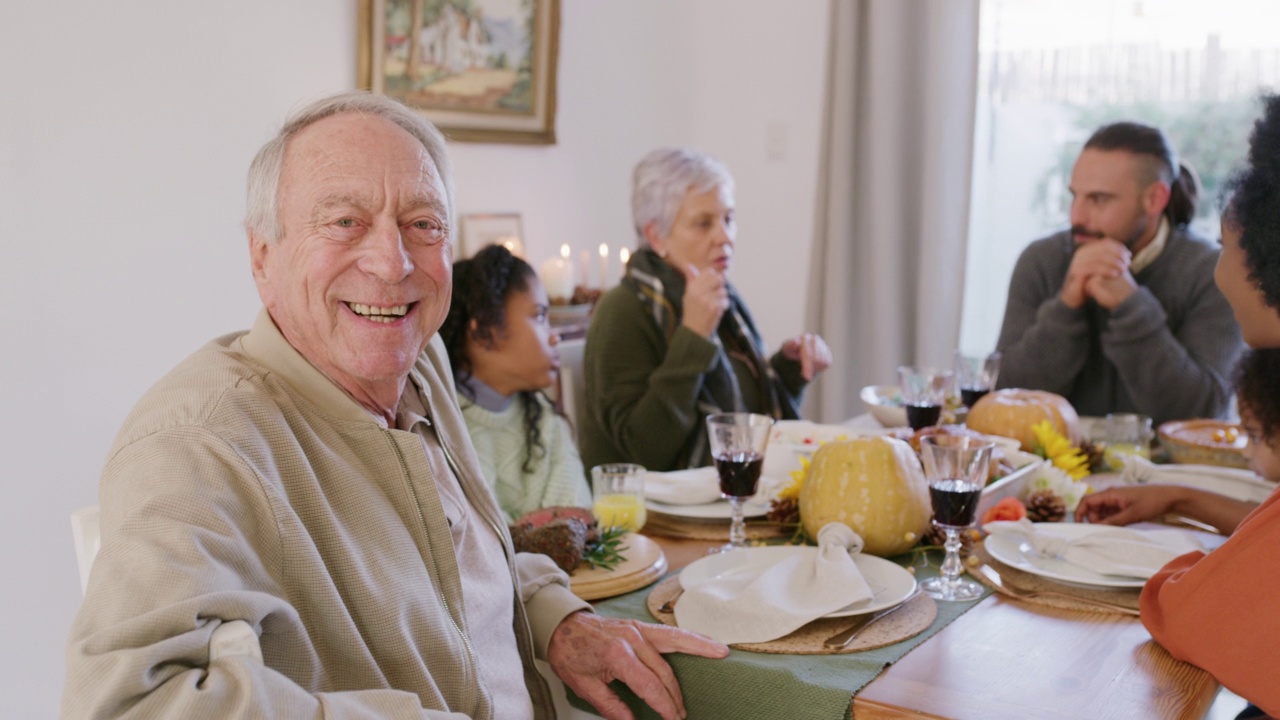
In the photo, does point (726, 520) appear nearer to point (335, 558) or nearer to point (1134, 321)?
point (335, 558)

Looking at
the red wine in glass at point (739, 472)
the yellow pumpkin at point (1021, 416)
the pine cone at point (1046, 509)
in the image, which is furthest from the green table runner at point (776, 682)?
the yellow pumpkin at point (1021, 416)

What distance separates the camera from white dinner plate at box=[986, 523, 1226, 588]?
133 centimetres

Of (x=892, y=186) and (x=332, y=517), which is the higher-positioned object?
(x=892, y=186)

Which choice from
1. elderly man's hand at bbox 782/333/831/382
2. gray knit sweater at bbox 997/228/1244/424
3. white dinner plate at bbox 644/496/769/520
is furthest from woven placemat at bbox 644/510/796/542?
gray knit sweater at bbox 997/228/1244/424

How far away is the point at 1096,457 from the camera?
2027 mm

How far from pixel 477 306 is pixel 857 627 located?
3.78 feet

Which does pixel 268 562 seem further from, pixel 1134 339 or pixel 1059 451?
pixel 1134 339

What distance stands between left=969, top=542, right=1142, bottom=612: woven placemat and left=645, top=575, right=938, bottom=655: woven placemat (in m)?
0.13

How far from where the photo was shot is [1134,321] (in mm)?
2498

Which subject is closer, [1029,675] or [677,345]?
[1029,675]

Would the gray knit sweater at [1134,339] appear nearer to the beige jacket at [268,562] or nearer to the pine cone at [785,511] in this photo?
the pine cone at [785,511]

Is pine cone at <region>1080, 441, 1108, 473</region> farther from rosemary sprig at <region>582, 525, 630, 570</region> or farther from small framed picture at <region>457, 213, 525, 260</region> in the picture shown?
small framed picture at <region>457, 213, 525, 260</region>

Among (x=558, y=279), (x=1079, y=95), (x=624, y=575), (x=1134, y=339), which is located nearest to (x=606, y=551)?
(x=624, y=575)

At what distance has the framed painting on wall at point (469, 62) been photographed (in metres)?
2.96
